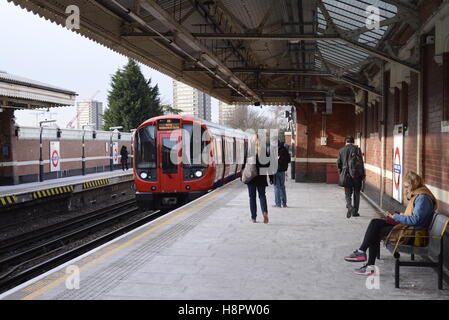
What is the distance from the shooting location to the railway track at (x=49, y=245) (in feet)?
29.2

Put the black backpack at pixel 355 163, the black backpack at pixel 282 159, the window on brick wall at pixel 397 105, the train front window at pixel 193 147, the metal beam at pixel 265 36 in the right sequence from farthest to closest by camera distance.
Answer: the train front window at pixel 193 147 → the black backpack at pixel 282 159 → the window on brick wall at pixel 397 105 → the black backpack at pixel 355 163 → the metal beam at pixel 265 36

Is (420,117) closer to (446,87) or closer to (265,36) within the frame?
(446,87)

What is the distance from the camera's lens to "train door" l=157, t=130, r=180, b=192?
13484 mm

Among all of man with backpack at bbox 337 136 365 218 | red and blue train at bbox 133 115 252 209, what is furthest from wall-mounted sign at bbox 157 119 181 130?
man with backpack at bbox 337 136 365 218

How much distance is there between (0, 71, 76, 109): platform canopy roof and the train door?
17.9 ft

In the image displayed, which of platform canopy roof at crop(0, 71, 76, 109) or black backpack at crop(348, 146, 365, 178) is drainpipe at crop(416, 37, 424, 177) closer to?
black backpack at crop(348, 146, 365, 178)

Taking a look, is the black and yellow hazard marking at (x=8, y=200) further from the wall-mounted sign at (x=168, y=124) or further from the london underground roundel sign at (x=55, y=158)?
the london underground roundel sign at (x=55, y=158)

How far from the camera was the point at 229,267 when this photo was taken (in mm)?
5938

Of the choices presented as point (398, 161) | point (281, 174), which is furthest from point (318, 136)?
point (398, 161)

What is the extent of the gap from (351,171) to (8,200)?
8.99m

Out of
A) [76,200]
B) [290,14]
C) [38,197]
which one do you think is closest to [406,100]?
[290,14]

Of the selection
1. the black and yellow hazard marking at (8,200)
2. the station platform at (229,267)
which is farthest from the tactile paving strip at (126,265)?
the black and yellow hazard marking at (8,200)

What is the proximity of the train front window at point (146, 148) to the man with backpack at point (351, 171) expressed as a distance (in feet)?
18.1

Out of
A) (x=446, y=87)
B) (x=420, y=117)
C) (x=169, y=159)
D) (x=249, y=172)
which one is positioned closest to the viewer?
(x=446, y=87)
